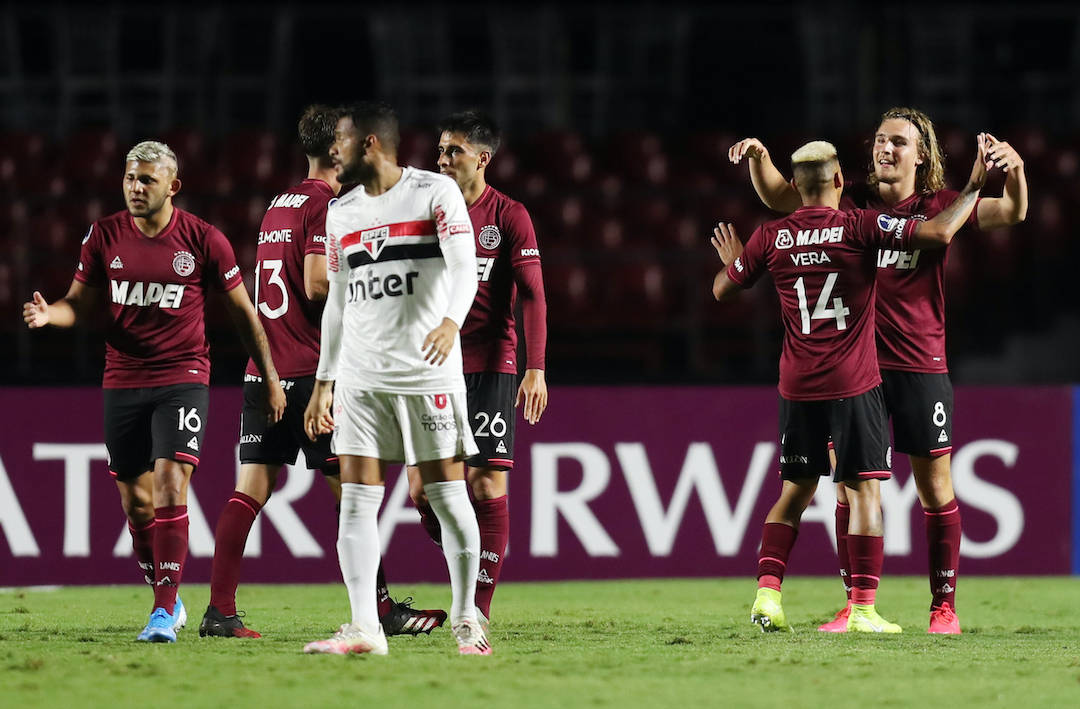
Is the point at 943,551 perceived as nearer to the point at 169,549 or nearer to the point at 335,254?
the point at 335,254

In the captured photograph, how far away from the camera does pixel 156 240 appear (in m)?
6.42

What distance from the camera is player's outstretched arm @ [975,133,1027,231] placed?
627 cm

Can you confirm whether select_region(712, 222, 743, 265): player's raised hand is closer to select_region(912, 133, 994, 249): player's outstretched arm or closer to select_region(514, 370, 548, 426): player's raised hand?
select_region(912, 133, 994, 249): player's outstretched arm

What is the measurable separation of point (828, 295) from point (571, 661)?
1978 millimetres

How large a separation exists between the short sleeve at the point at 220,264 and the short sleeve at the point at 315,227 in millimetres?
313

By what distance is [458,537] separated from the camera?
5.49 m

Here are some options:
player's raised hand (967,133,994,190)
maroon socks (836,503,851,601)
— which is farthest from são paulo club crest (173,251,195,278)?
player's raised hand (967,133,994,190)

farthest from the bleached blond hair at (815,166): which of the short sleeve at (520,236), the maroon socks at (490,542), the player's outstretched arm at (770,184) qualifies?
the maroon socks at (490,542)

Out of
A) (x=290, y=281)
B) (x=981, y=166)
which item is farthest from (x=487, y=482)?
(x=981, y=166)

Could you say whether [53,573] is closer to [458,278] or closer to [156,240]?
[156,240]

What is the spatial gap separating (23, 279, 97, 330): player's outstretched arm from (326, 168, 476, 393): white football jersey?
144 cm

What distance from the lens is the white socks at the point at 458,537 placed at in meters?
5.46

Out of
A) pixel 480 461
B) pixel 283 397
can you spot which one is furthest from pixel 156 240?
pixel 480 461

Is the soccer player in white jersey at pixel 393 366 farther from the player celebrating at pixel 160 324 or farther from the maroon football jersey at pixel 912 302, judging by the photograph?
the maroon football jersey at pixel 912 302
